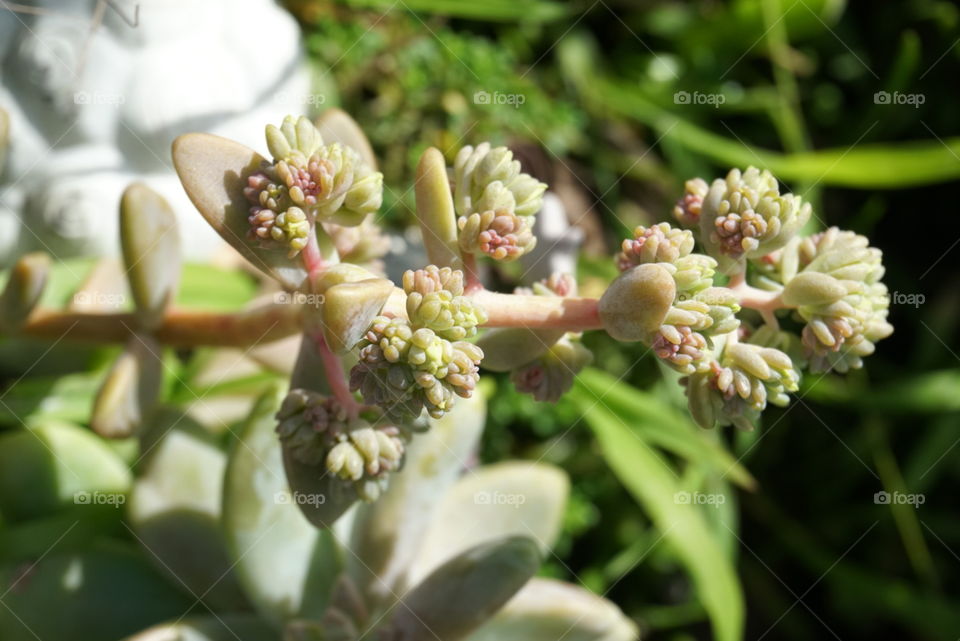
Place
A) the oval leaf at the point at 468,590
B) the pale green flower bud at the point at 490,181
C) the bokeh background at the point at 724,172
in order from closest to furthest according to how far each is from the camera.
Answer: the pale green flower bud at the point at 490,181 → the oval leaf at the point at 468,590 → the bokeh background at the point at 724,172

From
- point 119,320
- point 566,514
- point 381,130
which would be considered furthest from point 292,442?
point 381,130

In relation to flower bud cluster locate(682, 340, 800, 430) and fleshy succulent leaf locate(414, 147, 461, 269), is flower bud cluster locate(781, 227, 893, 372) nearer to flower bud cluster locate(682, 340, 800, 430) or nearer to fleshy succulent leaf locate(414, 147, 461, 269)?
flower bud cluster locate(682, 340, 800, 430)

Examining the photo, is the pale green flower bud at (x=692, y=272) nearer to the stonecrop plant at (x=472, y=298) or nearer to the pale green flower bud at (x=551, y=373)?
the stonecrop plant at (x=472, y=298)

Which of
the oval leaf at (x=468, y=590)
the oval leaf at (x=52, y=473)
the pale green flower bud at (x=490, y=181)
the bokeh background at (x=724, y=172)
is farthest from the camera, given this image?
the bokeh background at (x=724, y=172)

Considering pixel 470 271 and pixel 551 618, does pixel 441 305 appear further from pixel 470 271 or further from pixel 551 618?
pixel 551 618

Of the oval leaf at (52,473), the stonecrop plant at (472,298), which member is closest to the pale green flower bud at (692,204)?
the stonecrop plant at (472,298)

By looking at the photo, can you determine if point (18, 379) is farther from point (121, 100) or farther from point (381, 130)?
point (381, 130)
